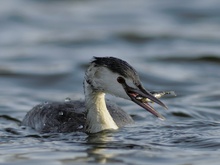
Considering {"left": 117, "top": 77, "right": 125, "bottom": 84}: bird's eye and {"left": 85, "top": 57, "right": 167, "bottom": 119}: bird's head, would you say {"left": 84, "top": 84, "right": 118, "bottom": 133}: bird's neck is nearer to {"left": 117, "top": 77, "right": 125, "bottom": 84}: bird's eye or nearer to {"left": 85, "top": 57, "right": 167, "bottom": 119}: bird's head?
{"left": 85, "top": 57, "right": 167, "bottom": 119}: bird's head

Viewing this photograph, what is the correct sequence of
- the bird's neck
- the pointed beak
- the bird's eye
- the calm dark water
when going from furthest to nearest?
the bird's neck → the bird's eye → the pointed beak → the calm dark water

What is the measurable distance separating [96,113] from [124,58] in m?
6.39

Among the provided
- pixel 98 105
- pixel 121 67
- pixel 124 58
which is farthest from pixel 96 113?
pixel 124 58

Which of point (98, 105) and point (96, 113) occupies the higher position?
point (98, 105)

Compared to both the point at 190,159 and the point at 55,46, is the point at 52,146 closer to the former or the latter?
the point at 190,159

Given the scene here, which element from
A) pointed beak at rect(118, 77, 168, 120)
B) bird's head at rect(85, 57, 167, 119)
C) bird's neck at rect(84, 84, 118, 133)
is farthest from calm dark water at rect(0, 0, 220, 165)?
bird's head at rect(85, 57, 167, 119)

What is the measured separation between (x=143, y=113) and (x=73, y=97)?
2202 mm

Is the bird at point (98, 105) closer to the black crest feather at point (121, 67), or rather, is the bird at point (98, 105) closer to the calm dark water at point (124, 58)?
the black crest feather at point (121, 67)

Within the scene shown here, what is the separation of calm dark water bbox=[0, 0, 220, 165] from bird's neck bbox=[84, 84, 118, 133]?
144 mm

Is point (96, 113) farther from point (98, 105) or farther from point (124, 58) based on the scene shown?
point (124, 58)

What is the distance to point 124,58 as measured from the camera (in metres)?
18.5

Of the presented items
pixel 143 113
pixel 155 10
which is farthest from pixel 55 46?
pixel 143 113

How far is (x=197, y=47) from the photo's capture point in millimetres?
19281

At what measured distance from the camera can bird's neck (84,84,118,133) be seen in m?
12.1
